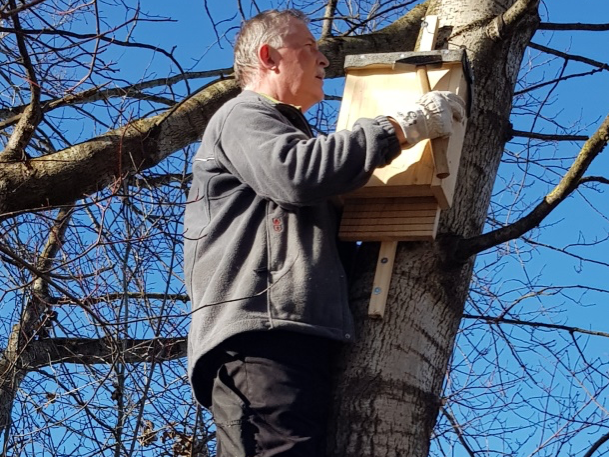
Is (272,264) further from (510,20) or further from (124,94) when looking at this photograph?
(124,94)

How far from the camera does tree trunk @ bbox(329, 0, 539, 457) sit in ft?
7.99

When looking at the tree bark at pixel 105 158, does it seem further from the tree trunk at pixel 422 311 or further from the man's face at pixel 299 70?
the tree trunk at pixel 422 311

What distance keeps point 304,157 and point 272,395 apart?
56cm

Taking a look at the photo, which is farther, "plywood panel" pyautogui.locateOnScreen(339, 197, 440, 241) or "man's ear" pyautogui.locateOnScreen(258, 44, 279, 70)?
"man's ear" pyautogui.locateOnScreen(258, 44, 279, 70)

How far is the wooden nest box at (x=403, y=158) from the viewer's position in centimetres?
259

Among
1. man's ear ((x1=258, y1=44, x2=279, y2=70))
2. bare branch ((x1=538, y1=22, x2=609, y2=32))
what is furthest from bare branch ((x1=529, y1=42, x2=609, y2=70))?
man's ear ((x1=258, y1=44, x2=279, y2=70))

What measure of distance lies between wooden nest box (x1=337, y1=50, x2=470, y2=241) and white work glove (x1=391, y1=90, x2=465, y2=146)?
56 millimetres

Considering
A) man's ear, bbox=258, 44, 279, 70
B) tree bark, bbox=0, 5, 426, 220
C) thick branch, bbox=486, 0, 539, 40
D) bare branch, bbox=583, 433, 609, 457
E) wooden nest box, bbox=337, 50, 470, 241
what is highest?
tree bark, bbox=0, 5, 426, 220

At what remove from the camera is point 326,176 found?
93.4 inches

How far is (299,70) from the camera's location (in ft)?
9.35

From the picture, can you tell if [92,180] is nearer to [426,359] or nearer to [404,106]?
[404,106]

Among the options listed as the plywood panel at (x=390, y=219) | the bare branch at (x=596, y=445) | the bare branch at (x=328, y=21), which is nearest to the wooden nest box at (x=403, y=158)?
the plywood panel at (x=390, y=219)

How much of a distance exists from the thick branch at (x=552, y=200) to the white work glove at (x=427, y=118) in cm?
28

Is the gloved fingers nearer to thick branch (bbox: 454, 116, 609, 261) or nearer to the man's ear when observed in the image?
thick branch (bbox: 454, 116, 609, 261)
